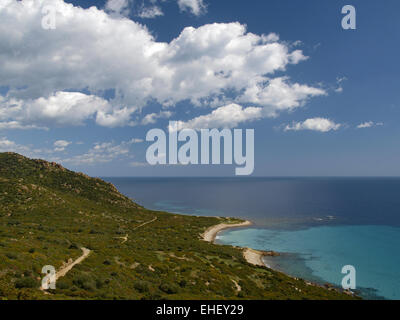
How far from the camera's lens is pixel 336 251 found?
208ft

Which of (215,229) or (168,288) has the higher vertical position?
(168,288)

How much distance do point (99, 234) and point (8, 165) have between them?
2822 inches

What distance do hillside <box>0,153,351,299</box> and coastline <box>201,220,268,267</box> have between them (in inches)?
261

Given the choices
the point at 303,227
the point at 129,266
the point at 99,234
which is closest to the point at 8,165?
the point at 99,234

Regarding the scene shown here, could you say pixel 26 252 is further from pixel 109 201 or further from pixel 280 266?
pixel 109 201

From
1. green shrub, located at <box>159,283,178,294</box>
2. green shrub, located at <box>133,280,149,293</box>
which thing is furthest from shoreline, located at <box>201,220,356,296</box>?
green shrub, located at <box>133,280,149,293</box>

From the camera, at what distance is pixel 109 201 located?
9694 cm

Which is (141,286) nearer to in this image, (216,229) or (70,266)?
(70,266)

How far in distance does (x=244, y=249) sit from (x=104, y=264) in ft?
136

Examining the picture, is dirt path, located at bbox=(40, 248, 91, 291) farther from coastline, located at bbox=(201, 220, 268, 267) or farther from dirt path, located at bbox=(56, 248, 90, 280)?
coastline, located at bbox=(201, 220, 268, 267)

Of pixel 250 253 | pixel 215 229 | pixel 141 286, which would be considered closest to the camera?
pixel 141 286

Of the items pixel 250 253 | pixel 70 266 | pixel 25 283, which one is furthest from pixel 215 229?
pixel 25 283

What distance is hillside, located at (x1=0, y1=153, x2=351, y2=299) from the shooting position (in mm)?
21719
